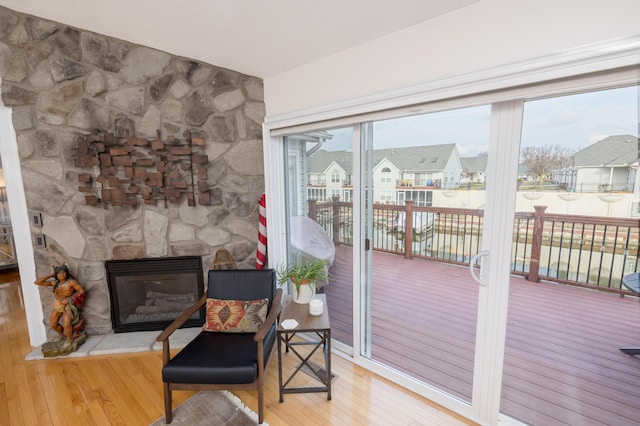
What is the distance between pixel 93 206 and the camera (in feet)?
8.52

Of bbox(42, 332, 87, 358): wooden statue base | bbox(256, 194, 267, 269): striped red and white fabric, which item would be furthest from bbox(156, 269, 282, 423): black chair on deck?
bbox(42, 332, 87, 358): wooden statue base

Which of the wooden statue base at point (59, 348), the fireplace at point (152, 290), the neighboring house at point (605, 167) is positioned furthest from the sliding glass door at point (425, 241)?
the wooden statue base at point (59, 348)

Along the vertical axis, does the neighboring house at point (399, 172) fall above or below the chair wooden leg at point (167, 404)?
above

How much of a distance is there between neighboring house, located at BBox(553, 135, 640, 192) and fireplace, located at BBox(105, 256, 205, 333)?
Answer: 2976 millimetres

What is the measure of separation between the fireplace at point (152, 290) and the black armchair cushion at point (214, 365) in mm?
1007

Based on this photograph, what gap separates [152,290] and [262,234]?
1.29 m

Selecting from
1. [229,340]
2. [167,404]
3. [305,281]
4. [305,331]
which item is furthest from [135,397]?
[305,281]

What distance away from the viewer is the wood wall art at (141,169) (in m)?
2.51

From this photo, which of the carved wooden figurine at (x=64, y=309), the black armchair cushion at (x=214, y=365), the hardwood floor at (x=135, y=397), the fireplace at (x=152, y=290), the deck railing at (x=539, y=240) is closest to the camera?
the deck railing at (x=539, y=240)

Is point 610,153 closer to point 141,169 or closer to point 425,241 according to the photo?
point 425,241

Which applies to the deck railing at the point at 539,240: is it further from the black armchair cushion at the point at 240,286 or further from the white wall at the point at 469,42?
the black armchair cushion at the point at 240,286

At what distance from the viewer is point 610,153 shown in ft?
4.53

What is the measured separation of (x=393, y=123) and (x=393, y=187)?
1.54ft

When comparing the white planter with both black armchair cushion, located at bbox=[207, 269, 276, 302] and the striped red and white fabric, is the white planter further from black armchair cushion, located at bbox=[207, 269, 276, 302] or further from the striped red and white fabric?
the striped red and white fabric
